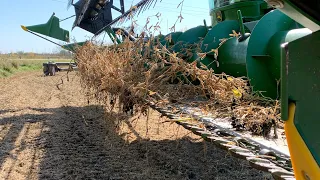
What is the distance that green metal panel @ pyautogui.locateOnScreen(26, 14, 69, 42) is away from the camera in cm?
934

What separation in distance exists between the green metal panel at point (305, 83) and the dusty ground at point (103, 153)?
6.38 feet

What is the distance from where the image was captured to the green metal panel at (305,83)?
3.99ft

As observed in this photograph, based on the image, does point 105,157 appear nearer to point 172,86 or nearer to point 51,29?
point 172,86

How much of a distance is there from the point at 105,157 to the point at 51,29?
6.07 metres

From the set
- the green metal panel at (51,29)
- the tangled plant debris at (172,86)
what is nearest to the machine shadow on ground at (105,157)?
the tangled plant debris at (172,86)

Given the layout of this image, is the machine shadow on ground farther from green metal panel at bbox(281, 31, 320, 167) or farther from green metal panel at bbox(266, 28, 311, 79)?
green metal panel at bbox(281, 31, 320, 167)

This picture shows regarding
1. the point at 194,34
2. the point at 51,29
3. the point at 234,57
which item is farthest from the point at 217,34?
the point at 51,29

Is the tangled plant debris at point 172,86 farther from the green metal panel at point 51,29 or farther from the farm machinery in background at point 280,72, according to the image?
the green metal panel at point 51,29

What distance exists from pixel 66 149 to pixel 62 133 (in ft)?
3.25

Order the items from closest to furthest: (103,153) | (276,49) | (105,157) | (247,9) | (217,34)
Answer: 1. (276,49)
2. (105,157)
3. (103,153)
4. (217,34)
5. (247,9)

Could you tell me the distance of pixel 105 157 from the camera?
13.8ft

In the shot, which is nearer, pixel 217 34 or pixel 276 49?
pixel 276 49

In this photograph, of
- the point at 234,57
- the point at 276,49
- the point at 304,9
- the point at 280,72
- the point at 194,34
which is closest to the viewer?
the point at 304,9

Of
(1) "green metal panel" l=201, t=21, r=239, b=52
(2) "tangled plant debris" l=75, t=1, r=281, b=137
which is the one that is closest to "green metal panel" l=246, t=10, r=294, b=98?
(2) "tangled plant debris" l=75, t=1, r=281, b=137
